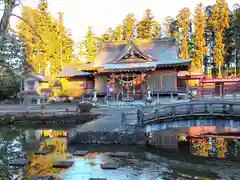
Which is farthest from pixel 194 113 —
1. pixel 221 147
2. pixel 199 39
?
pixel 199 39

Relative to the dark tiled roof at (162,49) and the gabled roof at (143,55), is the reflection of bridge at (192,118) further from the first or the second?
the dark tiled roof at (162,49)

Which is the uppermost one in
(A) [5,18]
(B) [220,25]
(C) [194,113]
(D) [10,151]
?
(B) [220,25]

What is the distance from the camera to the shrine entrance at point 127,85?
30.2 meters

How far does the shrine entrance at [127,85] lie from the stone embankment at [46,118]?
30.8ft

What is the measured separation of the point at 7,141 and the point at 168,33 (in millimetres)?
53330

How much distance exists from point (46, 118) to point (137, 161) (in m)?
12.9

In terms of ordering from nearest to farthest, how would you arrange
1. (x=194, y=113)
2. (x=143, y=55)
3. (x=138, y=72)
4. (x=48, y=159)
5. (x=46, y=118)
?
(x=48, y=159), (x=194, y=113), (x=46, y=118), (x=138, y=72), (x=143, y=55)

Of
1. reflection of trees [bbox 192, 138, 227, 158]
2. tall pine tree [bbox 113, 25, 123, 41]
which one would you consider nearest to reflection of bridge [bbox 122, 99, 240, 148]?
reflection of trees [bbox 192, 138, 227, 158]

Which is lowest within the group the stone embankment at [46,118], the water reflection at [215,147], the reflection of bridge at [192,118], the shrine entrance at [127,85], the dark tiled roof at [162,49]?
the water reflection at [215,147]

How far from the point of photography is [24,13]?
708cm

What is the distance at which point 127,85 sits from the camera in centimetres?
3062

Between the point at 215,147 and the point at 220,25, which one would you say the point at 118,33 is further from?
the point at 215,147

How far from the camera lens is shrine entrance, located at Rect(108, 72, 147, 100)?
99.0 feet

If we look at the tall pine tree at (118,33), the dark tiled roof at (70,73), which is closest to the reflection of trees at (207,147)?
the dark tiled roof at (70,73)
